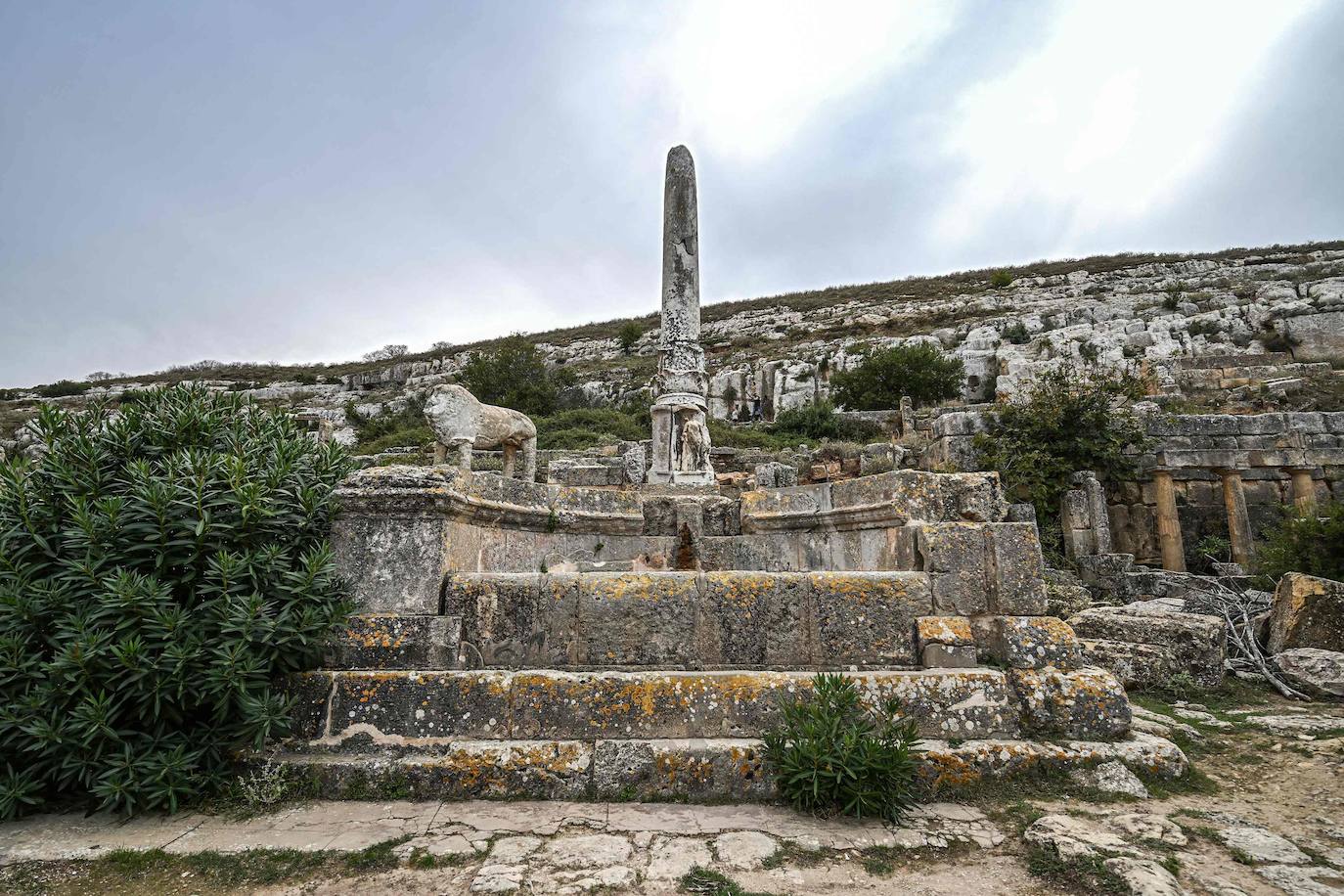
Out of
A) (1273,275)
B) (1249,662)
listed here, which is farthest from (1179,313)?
(1249,662)

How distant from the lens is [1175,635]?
580 cm

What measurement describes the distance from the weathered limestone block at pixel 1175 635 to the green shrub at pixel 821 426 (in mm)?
→ 17863

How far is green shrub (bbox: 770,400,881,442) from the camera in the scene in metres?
25.0

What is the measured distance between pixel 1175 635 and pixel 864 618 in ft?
12.4

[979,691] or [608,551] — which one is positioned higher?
[608,551]

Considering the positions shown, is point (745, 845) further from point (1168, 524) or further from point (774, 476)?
point (1168, 524)

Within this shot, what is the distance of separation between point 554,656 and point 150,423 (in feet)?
8.79

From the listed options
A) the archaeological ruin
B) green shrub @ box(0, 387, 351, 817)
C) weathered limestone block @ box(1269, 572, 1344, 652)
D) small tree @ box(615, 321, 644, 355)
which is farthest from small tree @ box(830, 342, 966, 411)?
green shrub @ box(0, 387, 351, 817)

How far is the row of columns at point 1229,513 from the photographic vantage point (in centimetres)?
1295

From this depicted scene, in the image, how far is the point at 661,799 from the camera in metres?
3.22

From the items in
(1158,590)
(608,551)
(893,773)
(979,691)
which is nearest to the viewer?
(893,773)

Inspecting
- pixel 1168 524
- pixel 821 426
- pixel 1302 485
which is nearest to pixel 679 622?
pixel 1168 524

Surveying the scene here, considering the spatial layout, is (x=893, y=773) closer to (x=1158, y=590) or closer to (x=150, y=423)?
(x=150, y=423)

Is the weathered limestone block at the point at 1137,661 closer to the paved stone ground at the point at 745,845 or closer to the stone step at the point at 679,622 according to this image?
the paved stone ground at the point at 745,845
